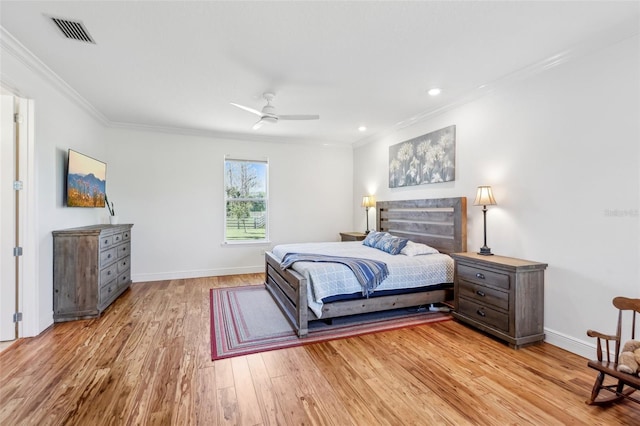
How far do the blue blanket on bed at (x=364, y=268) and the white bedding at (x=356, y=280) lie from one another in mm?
57

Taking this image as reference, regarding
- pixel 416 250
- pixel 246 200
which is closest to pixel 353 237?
pixel 416 250

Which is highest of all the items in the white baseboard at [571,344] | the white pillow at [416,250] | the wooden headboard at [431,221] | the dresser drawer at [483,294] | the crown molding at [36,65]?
the crown molding at [36,65]

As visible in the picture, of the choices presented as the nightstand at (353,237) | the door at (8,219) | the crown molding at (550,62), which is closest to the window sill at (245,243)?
the nightstand at (353,237)

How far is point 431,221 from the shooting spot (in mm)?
4281

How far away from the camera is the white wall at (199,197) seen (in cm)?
510

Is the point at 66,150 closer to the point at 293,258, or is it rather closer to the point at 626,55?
the point at 293,258

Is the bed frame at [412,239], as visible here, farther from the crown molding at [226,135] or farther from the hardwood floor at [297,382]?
the crown molding at [226,135]

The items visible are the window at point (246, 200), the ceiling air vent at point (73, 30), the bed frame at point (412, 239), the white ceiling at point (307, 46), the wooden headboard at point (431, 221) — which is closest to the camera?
the white ceiling at point (307, 46)

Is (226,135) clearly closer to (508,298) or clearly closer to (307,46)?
(307,46)

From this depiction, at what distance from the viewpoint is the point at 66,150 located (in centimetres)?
361

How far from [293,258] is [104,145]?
3.92 meters

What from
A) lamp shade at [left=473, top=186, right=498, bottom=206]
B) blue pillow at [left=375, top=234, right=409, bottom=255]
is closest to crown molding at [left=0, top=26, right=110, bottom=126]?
blue pillow at [left=375, top=234, right=409, bottom=255]

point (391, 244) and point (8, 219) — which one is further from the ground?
point (8, 219)

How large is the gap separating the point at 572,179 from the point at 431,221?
1793mm
